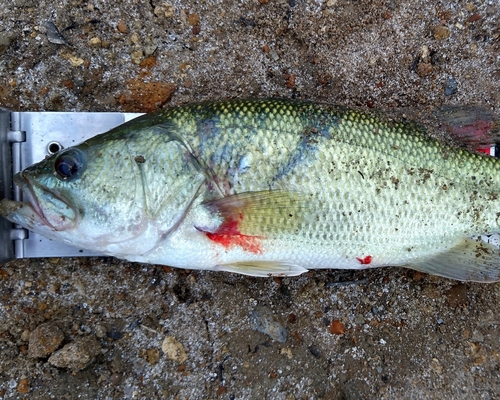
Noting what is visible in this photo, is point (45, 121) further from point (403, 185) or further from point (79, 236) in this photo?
point (403, 185)

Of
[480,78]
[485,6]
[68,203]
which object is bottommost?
[68,203]

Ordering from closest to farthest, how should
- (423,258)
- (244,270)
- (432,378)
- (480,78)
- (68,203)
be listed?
(68,203), (244,270), (423,258), (432,378), (480,78)

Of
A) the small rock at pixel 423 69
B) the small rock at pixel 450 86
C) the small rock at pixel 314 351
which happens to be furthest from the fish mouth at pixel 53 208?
the small rock at pixel 450 86

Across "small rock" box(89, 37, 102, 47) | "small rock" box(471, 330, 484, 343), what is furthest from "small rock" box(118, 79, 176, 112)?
"small rock" box(471, 330, 484, 343)

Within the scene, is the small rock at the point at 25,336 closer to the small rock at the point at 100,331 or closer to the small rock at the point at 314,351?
the small rock at the point at 100,331

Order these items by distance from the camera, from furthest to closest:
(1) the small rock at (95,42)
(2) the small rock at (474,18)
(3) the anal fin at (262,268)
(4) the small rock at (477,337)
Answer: (2) the small rock at (474,18)
(4) the small rock at (477,337)
(1) the small rock at (95,42)
(3) the anal fin at (262,268)

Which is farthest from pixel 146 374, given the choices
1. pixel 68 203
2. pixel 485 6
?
pixel 485 6
